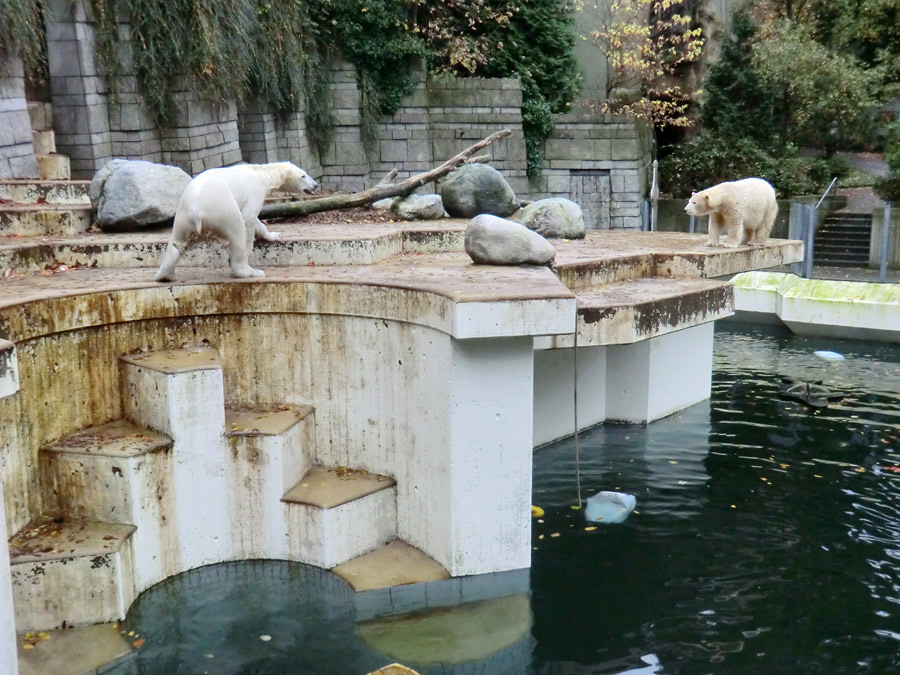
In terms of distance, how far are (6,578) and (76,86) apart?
816 centimetres

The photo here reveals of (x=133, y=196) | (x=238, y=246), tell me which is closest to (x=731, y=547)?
(x=238, y=246)

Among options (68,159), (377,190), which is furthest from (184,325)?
(68,159)

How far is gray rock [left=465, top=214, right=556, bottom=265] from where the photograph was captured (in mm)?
7137

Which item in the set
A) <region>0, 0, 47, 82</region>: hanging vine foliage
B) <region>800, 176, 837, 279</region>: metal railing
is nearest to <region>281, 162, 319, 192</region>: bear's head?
<region>0, 0, 47, 82</region>: hanging vine foliage

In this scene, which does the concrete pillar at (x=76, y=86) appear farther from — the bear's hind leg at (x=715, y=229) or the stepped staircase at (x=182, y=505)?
the bear's hind leg at (x=715, y=229)

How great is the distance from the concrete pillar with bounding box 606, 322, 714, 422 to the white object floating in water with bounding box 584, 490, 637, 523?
1.94 metres

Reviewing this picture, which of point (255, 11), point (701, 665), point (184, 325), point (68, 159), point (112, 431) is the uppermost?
point (255, 11)

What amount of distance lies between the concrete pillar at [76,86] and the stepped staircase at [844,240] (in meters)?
12.2

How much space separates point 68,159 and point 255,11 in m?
3.91

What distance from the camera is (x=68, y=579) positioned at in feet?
17.0

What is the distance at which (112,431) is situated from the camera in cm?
597

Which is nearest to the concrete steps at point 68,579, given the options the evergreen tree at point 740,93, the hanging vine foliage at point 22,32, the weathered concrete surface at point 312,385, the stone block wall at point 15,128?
the weathered concrete surface at point 312,385

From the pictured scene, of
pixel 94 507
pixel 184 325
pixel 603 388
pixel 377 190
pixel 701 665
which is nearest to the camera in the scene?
pixel 701 665

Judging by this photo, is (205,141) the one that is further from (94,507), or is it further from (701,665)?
(701,665)
